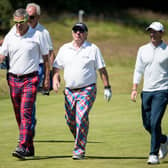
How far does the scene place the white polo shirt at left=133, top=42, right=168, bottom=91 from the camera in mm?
11273

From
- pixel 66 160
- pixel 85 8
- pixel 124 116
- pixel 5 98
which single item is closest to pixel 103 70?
pixel 66 160

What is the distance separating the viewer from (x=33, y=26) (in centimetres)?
1310

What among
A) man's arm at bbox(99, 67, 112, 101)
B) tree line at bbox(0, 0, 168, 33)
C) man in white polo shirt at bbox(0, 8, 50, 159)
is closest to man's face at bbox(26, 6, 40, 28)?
man in white polo shirt at bbox(0, 8, 50, 159)

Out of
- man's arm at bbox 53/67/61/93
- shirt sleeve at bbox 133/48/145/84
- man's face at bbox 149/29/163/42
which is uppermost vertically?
man's face at bbox 149/29/163/42

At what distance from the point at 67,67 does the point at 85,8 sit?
51.1m

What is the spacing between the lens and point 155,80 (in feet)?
37.2

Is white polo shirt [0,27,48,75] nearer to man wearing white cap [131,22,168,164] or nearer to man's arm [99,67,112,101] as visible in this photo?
man's arm [99,67,112,101]

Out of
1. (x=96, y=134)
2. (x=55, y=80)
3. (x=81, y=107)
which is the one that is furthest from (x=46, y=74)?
(x=96, y=134)

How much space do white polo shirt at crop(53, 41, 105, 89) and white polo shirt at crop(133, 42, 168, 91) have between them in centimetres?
67

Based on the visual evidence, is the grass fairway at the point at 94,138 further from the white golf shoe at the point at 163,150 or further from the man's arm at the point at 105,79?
the man's arm at the point at 105,79

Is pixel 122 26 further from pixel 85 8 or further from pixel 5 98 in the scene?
pixel 5 98

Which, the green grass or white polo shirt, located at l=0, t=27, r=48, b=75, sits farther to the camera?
white polo shirt, located at l=0, t=27, r=48, b=75

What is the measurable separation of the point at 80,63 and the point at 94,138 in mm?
2701

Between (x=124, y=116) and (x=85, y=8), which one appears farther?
(x=85, y=8)
